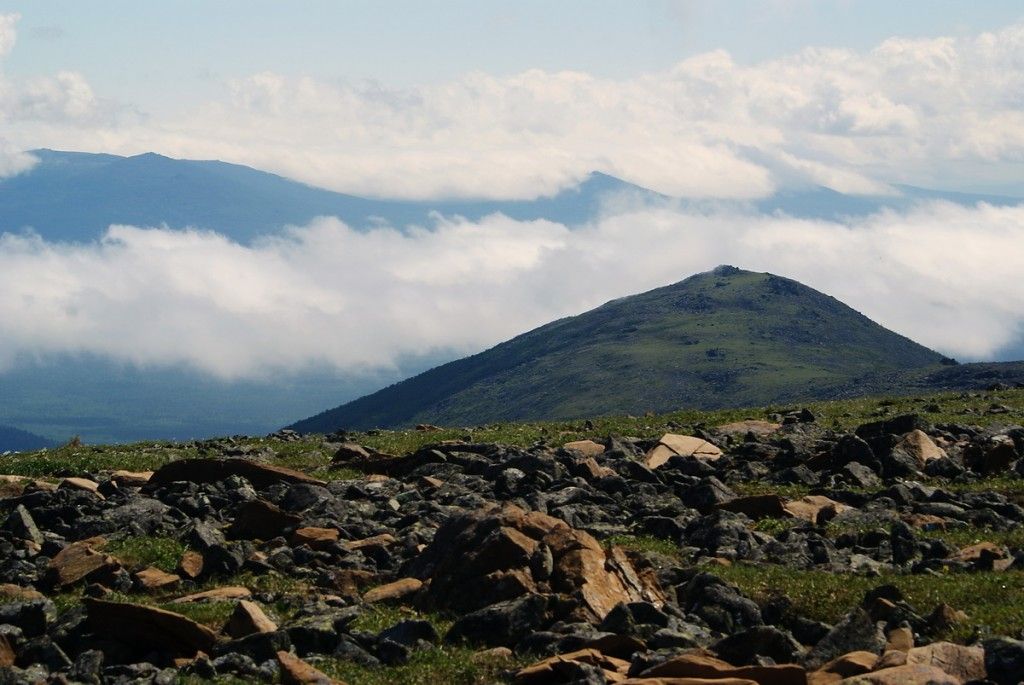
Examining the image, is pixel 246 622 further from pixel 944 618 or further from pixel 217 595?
pixel 944 618

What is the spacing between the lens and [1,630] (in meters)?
20.2

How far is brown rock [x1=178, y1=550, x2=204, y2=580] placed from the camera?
24.8 m

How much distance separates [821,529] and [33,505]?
18180 millimetres

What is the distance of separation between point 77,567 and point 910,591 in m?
15.0

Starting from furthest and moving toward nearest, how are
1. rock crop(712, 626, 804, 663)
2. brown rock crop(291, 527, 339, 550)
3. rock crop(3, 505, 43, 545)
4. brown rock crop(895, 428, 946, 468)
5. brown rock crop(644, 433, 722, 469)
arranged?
brown rock crop(644, 433, 722, 469) < brown rock crop(895, 428, 946, 468) < rock crop(3, 505, 43, 545) < brown rock crop(291, 527, 339, 550) < rock crop(712, 626, 804, 663)

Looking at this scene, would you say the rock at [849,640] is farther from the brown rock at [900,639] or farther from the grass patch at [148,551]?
the grass patch at [148,551]

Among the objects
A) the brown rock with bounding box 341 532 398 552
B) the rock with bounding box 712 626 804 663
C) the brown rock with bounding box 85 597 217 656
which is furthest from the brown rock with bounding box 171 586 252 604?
the rock with bounding box 712 626 804 663

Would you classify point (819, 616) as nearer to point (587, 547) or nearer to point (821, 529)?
point (587, 547)

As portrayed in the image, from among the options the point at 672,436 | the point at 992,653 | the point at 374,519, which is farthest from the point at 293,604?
the point at 672,436

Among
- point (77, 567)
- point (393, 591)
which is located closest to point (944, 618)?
point (393, 591)

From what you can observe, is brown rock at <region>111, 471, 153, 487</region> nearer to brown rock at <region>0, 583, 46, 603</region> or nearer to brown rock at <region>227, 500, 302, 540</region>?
brown rock at <region>227, 500, 302, 540</region>

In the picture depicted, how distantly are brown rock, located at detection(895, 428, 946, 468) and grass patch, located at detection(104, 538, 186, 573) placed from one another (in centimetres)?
2056

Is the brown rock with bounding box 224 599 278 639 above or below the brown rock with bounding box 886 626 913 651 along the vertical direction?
above

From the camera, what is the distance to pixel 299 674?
18.1 meters
